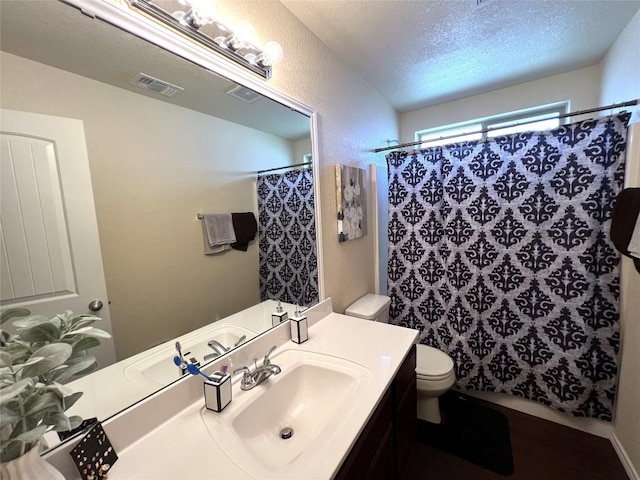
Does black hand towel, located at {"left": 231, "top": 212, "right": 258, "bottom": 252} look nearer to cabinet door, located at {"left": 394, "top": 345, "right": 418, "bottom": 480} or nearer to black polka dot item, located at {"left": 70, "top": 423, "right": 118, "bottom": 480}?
black polka dot item, located at {"left": 70, "top": 423, "right": 118, "bottom": 480}

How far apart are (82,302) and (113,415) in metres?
0.31

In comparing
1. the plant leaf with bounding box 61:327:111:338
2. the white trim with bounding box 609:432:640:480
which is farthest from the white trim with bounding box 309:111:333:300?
the white trim with bounding box 609:432:640:480

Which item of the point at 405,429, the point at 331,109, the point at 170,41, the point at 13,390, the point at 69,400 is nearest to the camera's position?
the point at 13,390

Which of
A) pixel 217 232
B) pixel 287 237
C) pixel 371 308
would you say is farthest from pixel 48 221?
pixel 371 308

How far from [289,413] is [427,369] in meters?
0.98

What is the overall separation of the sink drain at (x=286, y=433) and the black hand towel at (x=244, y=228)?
0.70m

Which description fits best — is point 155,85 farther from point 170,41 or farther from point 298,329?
point 298,329

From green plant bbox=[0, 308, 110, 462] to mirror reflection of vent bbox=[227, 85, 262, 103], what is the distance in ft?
3.06

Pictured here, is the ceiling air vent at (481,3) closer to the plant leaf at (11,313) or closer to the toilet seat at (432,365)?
the toilet seat at (432,365)

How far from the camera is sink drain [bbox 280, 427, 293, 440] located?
3.06 feet

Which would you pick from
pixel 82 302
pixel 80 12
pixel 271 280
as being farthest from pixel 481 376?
pixel 80 12

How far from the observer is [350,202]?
5.88 feet

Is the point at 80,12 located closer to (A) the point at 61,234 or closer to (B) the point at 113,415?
(A) the point at 61,234

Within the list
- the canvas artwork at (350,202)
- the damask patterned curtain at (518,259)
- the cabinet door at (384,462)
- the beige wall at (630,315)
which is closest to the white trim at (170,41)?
the canvas artwork at (350,202)
